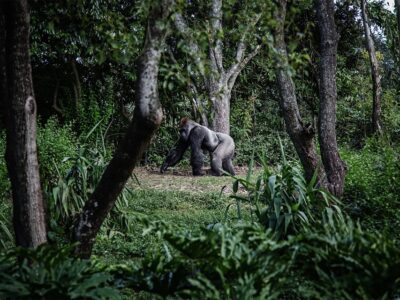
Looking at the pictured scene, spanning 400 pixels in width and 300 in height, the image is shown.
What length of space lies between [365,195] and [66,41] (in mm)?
8176

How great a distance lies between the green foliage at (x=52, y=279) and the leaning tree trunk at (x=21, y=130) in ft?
2.05

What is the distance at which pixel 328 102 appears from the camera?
6051mm

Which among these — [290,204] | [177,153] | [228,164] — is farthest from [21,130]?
[228,164]

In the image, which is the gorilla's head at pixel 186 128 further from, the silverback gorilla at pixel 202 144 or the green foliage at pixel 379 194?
the green foliage at pixel 379 194

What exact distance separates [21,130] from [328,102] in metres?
3.75

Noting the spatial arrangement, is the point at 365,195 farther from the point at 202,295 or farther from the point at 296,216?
the point at 202,295

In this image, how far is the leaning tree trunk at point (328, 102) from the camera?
5.90m

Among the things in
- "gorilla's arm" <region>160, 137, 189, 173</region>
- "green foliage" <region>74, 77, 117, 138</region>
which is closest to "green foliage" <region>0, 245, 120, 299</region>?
"green foliage" <region>74, 77, 117, 138</region>

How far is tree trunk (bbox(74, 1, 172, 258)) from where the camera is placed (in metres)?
3.08

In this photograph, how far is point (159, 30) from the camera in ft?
10.3

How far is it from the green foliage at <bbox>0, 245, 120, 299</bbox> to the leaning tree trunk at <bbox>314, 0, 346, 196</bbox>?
376 centimetres

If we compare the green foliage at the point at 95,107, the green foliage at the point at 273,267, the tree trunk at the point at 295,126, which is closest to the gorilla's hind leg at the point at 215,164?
the green foliage at the point at 95,107

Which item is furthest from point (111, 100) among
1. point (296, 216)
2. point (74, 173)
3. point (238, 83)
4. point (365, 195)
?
point (296, 216)

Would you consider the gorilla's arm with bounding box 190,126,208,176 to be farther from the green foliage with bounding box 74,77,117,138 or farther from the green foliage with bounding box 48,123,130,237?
the green foliage with bounding box 48,123,130,237
